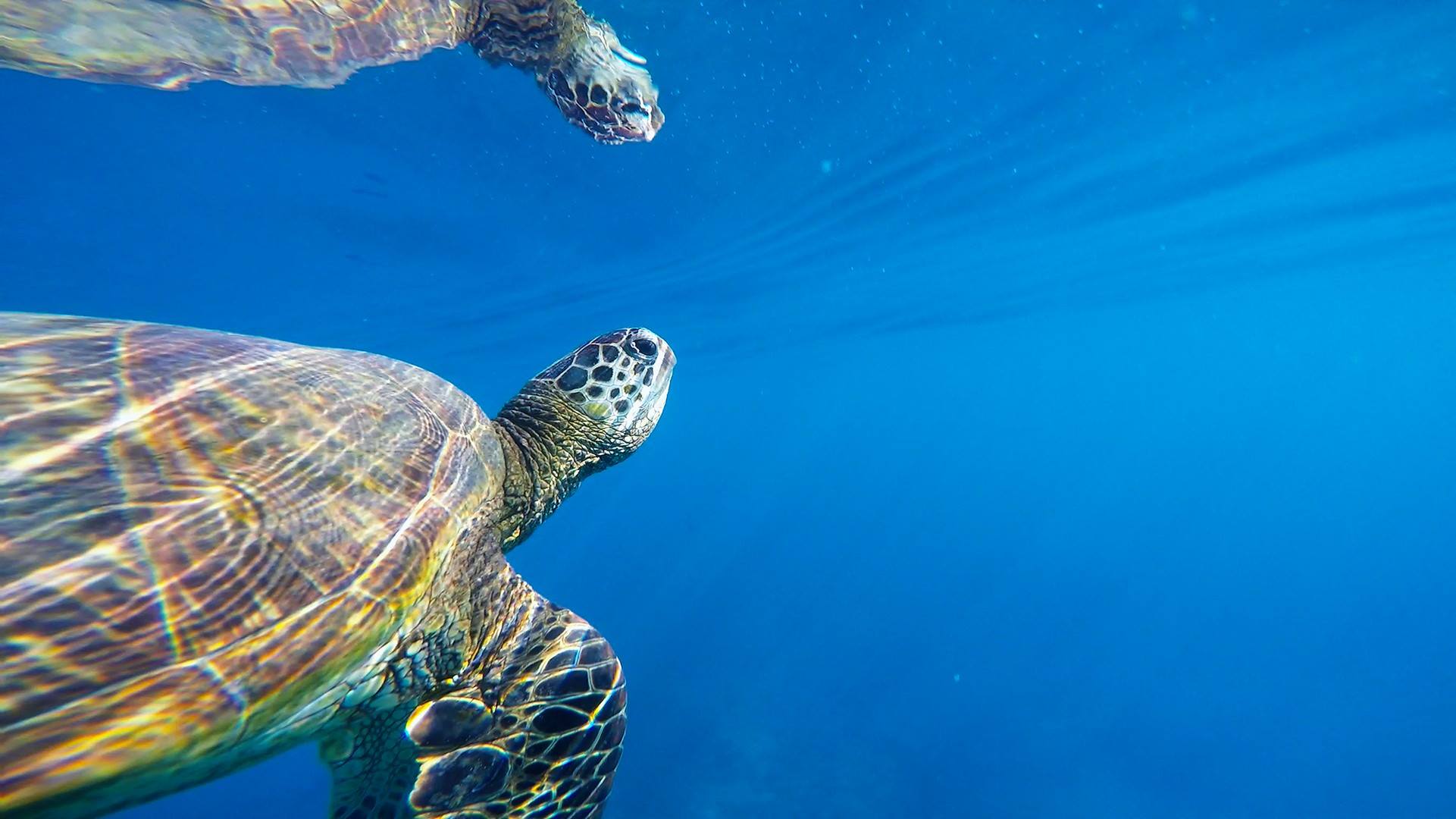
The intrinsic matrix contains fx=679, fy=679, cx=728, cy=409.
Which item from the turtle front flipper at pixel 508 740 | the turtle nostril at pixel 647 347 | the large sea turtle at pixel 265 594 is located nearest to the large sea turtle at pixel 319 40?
the turtle nostril at pixel 647 347

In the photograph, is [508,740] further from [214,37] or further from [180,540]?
[214,37]

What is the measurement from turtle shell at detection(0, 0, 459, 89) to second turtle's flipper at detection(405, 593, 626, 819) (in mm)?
5671

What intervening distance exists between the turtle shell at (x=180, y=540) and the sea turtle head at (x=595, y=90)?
421 centimetres

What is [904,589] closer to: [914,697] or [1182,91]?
[914,697]

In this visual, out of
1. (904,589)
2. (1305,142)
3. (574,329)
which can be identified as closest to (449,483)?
(1305,142)

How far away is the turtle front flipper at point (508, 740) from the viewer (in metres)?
2.71

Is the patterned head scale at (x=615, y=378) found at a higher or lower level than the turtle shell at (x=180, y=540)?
higher

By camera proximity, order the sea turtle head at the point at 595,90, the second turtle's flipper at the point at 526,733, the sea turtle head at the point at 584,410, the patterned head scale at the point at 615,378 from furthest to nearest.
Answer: the sea turtle head at the point at 595,90 → the patterned head scale at the point at 615,378 → the sea turtle head at the point at 584,410 → the second turtle's flipper at the point at 526,733

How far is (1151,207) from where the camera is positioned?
49.4 feet

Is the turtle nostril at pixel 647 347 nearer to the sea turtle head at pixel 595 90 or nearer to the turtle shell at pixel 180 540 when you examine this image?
the turtle shell at pixel 180 540

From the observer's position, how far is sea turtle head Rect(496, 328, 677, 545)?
4.14 meters

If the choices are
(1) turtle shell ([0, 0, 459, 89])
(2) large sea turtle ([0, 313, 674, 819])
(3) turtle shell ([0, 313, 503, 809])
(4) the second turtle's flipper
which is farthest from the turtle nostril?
(1) turtle shell ([0, 0, 459, 89])

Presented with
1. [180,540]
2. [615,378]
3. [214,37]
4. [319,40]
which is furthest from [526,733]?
[214,37]

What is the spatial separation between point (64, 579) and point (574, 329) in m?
22.2
